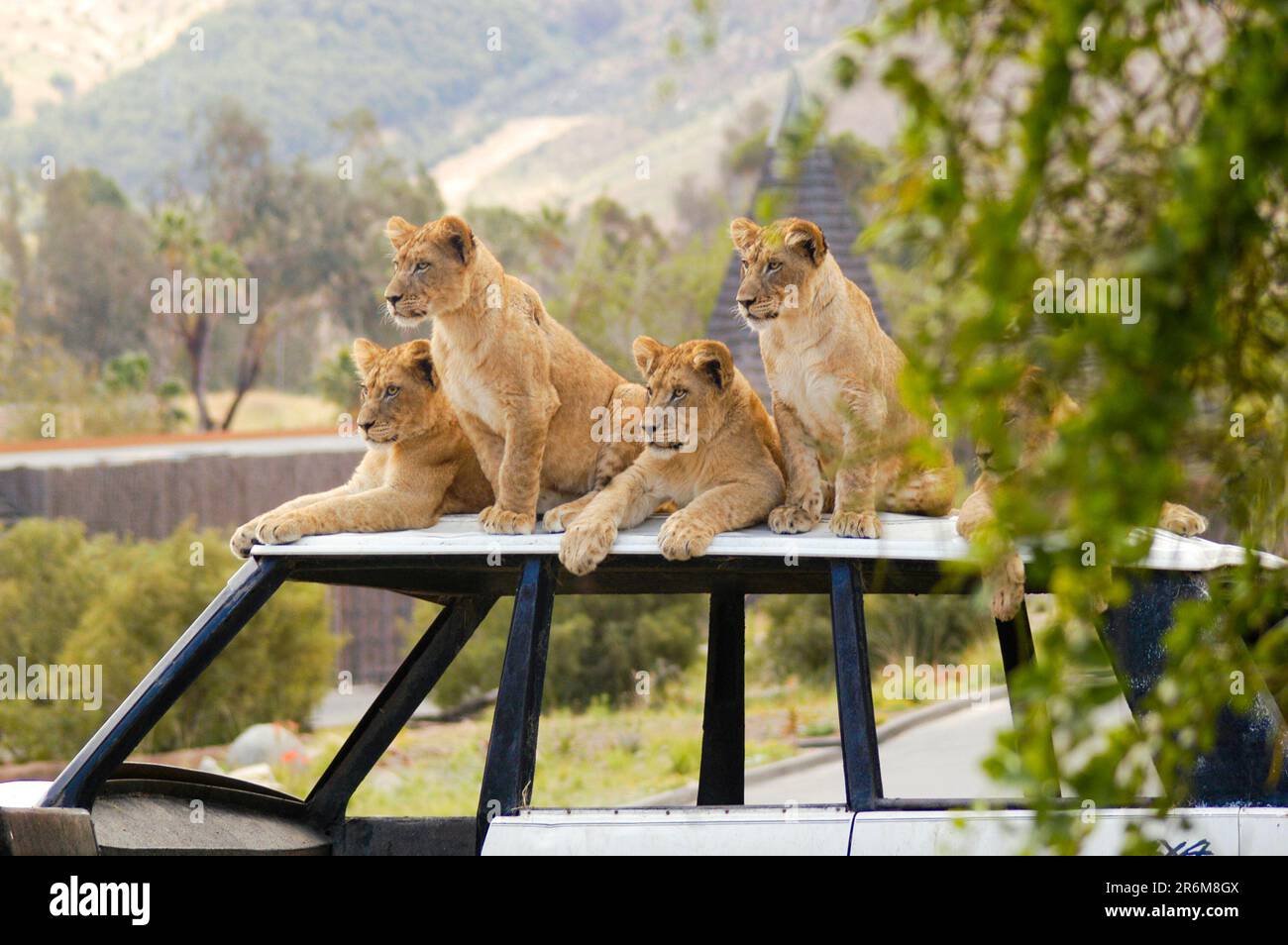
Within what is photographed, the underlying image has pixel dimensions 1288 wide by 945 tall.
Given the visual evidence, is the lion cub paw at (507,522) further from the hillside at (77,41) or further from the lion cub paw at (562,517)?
the hillside at (77,41)

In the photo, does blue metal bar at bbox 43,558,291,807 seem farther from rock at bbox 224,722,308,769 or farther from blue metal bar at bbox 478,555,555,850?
rock at bbox 224,722,308,769

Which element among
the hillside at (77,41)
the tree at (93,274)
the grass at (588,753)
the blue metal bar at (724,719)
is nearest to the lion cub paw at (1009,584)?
the blue metal bar at (724,719)

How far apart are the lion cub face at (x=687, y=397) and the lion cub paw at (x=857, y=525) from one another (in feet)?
1.79

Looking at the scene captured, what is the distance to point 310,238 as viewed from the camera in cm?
6556

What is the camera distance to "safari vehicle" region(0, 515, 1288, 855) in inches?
132

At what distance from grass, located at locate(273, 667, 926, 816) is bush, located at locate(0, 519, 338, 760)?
2.86 ft

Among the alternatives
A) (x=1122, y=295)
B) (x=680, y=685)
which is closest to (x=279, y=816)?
(x=1122, y=295)

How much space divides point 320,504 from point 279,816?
1301 millimetres

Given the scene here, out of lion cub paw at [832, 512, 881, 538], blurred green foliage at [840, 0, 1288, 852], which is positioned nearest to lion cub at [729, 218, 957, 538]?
lion cub paw at [832, 512, 881, 538]

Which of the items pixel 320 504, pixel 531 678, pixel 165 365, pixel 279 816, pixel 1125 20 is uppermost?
pixel 165 365

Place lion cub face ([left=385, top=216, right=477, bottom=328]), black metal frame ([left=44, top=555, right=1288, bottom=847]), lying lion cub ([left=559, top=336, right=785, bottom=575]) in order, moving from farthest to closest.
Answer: lion cub face ([left=385, top=216, right=477, bottom=328]) < lying lion cub ([left=559, top=336, right=785, bottom=575]) < black metal frame ([left=44, top=555, right=1288, bottom=847])

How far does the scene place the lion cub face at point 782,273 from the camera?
477cm

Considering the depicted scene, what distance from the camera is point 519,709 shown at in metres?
3.65
